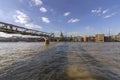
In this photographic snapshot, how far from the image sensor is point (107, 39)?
5182 inches

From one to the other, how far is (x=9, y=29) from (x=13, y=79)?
19.2 m

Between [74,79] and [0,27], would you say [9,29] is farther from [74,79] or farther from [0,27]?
[74,79]

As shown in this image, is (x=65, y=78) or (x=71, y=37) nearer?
(x=65, y=78)

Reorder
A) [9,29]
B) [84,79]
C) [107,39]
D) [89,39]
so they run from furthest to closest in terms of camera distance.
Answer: [89,39] → [107,39] → [9,29] → [84,79]

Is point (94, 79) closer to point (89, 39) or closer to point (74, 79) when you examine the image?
point (74, 79)

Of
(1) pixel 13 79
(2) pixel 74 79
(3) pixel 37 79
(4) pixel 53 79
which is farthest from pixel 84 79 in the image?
(1) pixel 13 79

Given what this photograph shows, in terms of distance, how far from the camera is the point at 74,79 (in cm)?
707

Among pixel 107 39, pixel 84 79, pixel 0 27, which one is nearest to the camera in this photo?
pixel 84 79

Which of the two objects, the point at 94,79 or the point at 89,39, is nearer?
the point at 94,79

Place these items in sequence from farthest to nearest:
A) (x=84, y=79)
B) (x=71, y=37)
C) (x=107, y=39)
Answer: (x=71, y=37)
(x=107, y=39)
(x=84, y=79)

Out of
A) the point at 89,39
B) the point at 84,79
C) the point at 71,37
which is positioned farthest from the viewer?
the point at 71,37

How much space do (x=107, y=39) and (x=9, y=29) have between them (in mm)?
121359

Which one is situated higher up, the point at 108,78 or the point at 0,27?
the point at 0,27

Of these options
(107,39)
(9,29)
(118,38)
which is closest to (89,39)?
(107,39)
